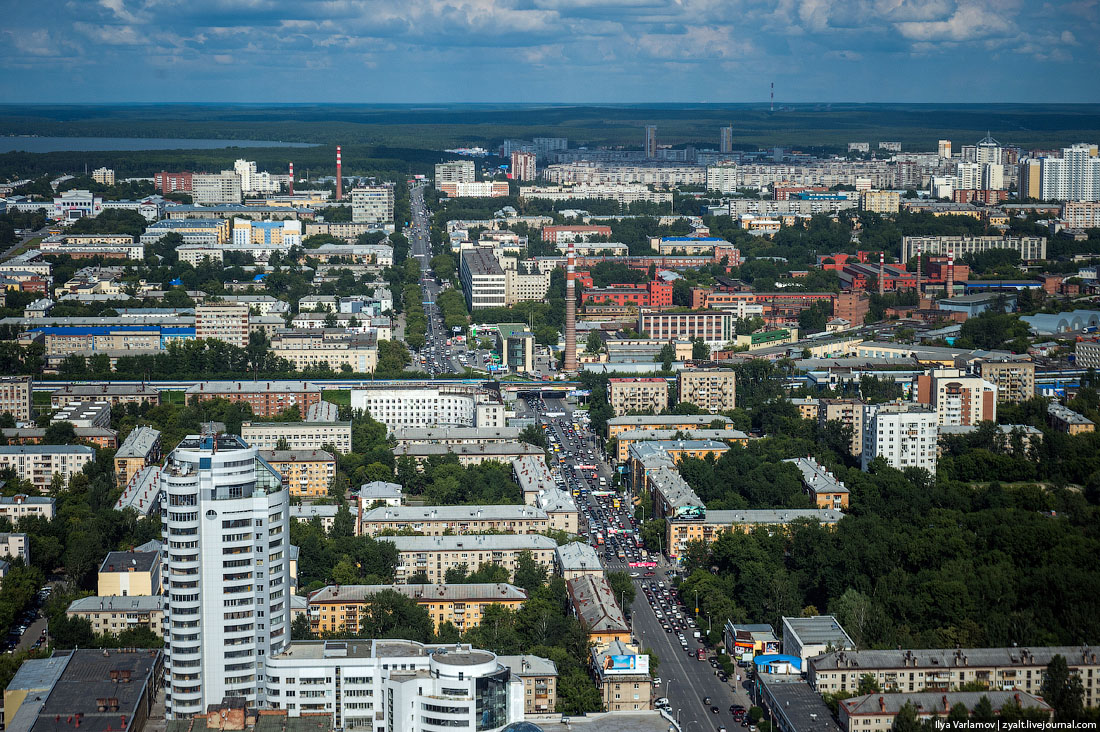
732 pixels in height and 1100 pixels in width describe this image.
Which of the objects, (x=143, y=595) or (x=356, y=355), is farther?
(x=356, y=355)

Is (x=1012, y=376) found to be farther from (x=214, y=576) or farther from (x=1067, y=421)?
(x=214, y=576)

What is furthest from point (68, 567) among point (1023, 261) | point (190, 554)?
point (1023, 261)

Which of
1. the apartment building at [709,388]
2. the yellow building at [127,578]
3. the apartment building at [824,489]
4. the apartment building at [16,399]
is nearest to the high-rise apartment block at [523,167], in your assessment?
the apartment building at [709,388]

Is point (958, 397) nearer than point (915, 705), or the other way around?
point (915, 705)

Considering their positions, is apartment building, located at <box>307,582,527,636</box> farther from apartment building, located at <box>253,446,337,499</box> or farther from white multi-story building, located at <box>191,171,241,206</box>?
white multi-story building, located at <box>191,171,241,206</box>

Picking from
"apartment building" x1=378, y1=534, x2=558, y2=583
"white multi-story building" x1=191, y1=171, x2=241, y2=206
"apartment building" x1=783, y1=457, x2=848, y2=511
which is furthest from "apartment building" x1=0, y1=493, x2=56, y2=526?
"white multi-story building" x1=191, y1=171, x2=241, y2=206

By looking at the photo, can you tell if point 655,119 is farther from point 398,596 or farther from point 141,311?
point 398,596

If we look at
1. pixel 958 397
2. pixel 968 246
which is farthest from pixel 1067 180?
pixel 958 397
